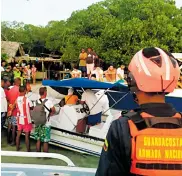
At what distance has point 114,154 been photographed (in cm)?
153

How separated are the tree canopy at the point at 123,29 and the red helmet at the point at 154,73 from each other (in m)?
23.0

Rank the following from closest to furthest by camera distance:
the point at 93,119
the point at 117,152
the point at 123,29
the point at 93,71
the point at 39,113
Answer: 1. the point at 117,152
2. the point at 39,113
3. the point at 93,119
4. the point at 93,71
5. the point at 123,29

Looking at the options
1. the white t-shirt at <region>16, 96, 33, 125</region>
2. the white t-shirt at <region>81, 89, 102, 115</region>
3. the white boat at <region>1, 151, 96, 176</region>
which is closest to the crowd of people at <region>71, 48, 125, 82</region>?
the white t-shirt at <region>81, 89, 102, 115</region>

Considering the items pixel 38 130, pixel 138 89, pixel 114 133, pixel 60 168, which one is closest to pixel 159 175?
pixel 114 133

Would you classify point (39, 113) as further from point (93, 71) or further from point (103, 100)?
point (93, 71)

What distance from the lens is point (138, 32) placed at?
2562 centimetres

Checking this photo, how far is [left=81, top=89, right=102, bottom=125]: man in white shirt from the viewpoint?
7.72 meters

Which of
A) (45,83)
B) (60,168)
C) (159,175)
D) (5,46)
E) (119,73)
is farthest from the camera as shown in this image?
(5,46)

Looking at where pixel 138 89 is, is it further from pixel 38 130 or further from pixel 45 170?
pixel 38 130

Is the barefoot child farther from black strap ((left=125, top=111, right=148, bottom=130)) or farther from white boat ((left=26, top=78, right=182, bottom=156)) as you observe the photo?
black strap ((left=125, top=111, right=148, bottom=130))

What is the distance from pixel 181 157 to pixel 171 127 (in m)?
0.13

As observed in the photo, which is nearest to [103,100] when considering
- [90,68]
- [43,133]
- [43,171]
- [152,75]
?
[43,133]

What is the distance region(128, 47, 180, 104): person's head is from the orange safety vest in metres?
0.10

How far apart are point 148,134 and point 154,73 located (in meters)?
0.25
